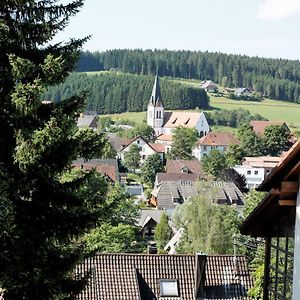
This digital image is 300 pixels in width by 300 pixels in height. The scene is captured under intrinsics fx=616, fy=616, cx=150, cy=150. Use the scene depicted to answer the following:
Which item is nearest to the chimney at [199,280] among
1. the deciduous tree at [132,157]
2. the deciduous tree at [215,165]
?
the deciduous tree at [215,165]

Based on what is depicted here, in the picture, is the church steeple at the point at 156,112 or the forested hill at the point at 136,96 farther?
the forested hill at the point at 136,96

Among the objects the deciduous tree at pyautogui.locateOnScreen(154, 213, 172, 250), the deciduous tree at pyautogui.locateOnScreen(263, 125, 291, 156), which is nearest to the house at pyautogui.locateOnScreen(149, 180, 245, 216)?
the deciduous tree at pyautogui.locateOnScreen(154, 213, 172, 250)

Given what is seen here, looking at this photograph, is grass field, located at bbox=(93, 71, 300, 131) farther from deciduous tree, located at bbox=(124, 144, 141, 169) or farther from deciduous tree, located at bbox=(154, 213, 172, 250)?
deciduous tree, located at bbox=(154, 213, 172, 250)

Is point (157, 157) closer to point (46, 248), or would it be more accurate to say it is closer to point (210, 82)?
point (46, 248)

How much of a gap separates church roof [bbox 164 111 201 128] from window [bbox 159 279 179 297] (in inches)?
4341

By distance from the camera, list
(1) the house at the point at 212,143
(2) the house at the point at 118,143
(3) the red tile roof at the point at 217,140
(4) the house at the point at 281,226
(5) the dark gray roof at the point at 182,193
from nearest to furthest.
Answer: (4) the house at the point at 281,226, (5) the dark gray roof at the point at 182,193, (1) the house at the point at 212,143, (3) the red tile roof at the point at 217,140, (2) the house at the point at 118,143

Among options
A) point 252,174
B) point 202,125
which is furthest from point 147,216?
point 202,125

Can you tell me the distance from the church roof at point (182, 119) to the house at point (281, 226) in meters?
123

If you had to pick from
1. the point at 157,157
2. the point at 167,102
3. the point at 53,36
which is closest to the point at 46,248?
the point at 53,36

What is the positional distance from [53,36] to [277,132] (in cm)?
8959

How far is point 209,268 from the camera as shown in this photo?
20.6m

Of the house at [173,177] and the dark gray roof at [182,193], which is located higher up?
the dark gray roof at [182,193]

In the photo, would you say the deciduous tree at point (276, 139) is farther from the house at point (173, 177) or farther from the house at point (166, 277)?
the house at point (166, 277)

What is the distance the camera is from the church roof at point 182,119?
13188 cm
